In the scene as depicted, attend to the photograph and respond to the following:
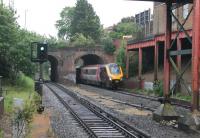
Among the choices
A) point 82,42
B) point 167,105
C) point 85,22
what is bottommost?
point 167,105

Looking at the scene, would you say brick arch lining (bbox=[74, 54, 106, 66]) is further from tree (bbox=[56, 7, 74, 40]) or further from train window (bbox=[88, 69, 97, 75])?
tree (bbox=[56, 7, 74, 40])

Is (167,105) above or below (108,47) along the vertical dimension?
below

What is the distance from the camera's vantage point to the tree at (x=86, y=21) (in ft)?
376

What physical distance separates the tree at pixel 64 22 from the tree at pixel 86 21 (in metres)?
17.6

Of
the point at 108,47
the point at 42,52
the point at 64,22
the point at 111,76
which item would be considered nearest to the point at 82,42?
the point at 108,47

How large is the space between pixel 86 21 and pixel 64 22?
26.6m

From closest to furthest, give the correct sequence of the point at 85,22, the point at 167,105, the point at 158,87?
the point at 167,105, the point at 158,87, the point at 85,22

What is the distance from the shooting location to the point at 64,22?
140 metres

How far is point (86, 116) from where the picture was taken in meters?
21.3

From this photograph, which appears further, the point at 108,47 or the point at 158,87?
the point at 108,47

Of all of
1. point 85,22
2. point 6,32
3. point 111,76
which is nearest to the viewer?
point 6,32

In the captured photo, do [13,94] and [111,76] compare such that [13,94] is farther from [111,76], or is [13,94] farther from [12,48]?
[111,76]

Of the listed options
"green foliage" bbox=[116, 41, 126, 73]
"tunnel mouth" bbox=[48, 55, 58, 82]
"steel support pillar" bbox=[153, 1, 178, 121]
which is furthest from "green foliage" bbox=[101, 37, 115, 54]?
"steel support pillar" bbox=[153, 1, 178, 121]

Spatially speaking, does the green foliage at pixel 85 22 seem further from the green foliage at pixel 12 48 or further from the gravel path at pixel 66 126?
the gravel path at pixel 66 126
